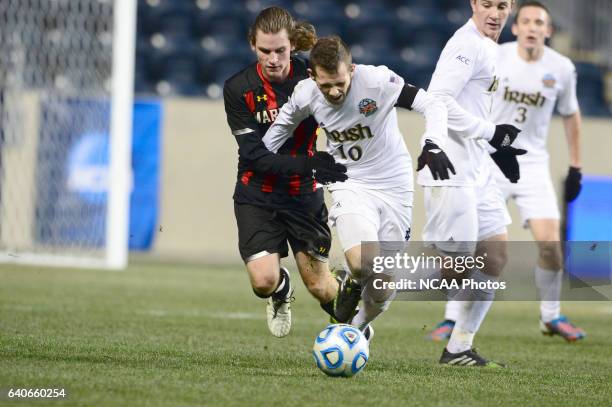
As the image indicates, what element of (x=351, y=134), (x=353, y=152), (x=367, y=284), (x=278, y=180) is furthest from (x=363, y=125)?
(x=367, y=284)

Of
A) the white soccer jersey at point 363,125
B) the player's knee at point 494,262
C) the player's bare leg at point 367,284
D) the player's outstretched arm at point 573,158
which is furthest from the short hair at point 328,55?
the player's outstretched arm at point 573,158

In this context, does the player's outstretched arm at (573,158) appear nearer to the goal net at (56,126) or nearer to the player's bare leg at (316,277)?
the player's bare leg at (316,277)

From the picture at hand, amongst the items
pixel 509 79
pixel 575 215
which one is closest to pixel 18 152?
pixel 575 215

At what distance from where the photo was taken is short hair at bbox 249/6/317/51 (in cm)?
600

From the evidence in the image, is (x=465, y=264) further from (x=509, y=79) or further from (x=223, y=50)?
(x=223, y=50)

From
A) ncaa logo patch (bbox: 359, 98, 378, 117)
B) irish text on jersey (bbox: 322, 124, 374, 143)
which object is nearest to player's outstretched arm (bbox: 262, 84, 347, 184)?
irish text on jersey (bbox: 322, 124, 374, 143)

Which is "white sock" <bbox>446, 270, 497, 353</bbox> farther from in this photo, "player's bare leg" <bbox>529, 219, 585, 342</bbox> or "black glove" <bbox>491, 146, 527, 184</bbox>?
"player's bare leg" <bbox>529, 219, 585, 342</bbox>

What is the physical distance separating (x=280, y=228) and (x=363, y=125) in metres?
0.97

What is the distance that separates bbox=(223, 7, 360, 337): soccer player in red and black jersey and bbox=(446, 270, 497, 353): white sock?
25.7 inches

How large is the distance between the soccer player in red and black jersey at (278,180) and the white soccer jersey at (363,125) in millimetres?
187

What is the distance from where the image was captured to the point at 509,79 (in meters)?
8.70

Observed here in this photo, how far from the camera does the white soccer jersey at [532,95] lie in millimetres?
8680

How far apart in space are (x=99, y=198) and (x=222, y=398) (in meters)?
10.7

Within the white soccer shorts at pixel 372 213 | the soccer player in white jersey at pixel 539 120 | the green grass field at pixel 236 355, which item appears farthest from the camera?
the soccer player in white jersey at pixel 539 120
